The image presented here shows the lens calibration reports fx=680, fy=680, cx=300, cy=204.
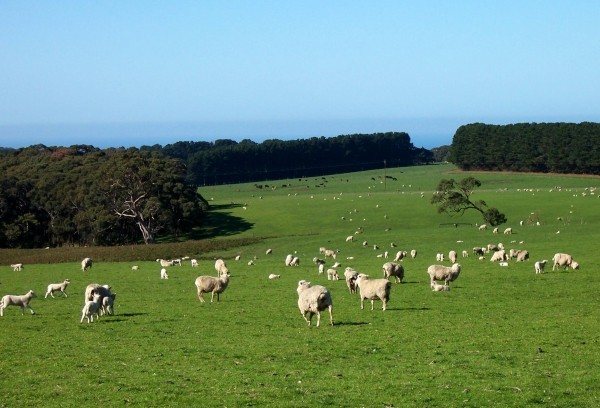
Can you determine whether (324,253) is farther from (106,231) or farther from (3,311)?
(106,231)

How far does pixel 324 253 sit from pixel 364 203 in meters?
46.2

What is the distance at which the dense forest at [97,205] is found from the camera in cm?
8088

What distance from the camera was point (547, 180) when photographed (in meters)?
125

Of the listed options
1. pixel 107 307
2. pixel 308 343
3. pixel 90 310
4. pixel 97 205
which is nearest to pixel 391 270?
pixel 107 307

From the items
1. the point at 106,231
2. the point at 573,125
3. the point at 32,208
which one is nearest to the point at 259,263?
the point at 106,231

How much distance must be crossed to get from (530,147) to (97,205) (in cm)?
9234

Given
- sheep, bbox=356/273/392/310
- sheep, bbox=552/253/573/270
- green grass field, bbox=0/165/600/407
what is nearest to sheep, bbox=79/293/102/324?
green grass field, bbox=0/165/600/407

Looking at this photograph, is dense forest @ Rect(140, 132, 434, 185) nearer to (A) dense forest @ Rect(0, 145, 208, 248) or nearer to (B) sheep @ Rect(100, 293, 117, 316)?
(A) dense forest @ Rect(0, 145, 208, 248)

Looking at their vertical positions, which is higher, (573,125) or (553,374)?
(573,125)

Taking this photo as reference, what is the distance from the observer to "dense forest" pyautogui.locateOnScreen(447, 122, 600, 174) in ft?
427

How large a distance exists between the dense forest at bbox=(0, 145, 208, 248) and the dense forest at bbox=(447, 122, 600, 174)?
78369 millimetres

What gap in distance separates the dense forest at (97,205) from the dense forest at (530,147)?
78.4 metres

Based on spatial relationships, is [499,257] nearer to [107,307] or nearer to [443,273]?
[443,273]

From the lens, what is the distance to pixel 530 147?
456 ft
